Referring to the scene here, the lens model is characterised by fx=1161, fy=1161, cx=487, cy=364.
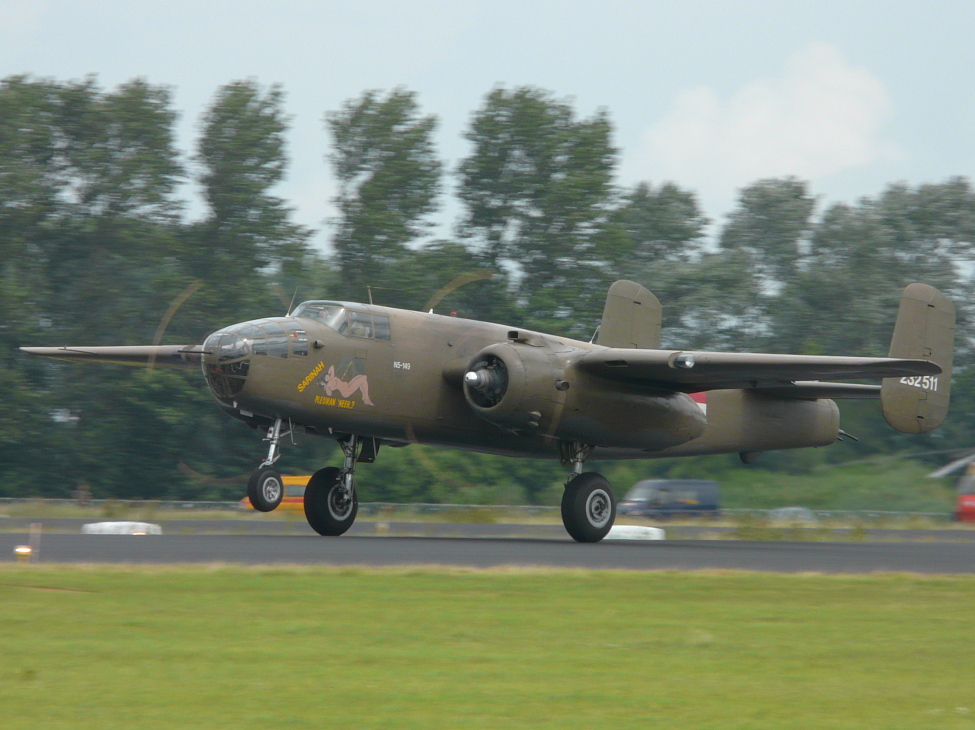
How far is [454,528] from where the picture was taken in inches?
1287

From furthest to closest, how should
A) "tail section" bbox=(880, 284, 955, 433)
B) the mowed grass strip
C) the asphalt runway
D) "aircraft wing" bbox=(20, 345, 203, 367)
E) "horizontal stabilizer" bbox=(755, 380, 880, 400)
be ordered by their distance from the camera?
"horizontal stabilizer" bbox=(755, 380, 880, 400) < "tail section" bbox=(880, 284, 955, 433) < "aircraft wing" bbox=(20, 345, 203, 367) < the asphalt runway < the mowed grass strip

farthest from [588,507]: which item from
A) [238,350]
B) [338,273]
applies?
[338,273]

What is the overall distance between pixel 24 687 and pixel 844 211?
73.1m

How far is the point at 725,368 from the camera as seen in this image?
22062 mm

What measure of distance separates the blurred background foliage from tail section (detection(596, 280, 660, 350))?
21.2 meters

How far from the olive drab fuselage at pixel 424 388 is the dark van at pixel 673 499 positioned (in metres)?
20.6

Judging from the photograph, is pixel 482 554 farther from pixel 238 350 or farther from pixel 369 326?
pixel 238 350

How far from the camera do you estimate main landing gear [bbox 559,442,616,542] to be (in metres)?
23.8

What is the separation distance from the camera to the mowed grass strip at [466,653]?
8.04m

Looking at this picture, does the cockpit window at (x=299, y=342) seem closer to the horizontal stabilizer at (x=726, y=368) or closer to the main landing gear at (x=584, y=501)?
the horizontal stabilizer at (x=726, y=368)

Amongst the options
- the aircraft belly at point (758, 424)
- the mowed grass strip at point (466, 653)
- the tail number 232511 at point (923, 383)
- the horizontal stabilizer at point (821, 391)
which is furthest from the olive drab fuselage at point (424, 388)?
the mowed grass strip at point (466, 653)

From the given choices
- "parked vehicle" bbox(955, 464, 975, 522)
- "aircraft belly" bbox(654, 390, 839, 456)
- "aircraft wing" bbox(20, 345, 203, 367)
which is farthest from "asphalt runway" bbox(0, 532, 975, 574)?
"parked vehicle" bbox(955, 464, 975, 522)

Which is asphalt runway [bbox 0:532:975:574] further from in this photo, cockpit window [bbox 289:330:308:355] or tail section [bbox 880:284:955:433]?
cockpit window [bbox 289:330:308:355]

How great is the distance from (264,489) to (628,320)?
438 inches
